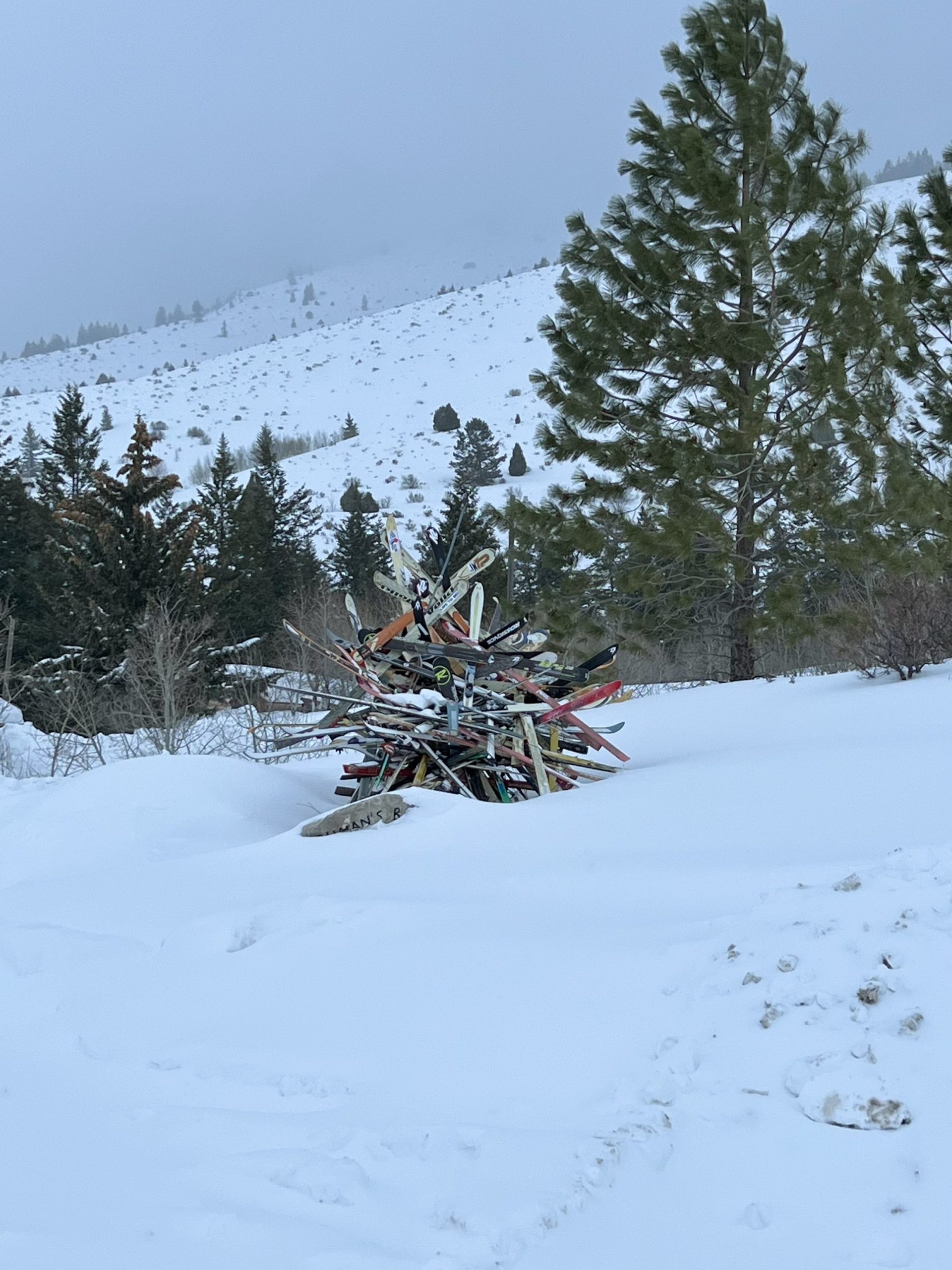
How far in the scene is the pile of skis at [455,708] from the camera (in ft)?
16.3

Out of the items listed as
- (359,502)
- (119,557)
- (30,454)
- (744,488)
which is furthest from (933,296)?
(30,454)

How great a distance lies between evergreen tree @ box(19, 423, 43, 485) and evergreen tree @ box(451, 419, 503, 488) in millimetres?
18408

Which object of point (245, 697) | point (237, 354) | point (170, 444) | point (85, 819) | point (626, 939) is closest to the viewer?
point (626, 939)

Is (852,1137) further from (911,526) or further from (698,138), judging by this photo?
(698,138)

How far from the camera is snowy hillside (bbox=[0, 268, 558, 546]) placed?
137 feet

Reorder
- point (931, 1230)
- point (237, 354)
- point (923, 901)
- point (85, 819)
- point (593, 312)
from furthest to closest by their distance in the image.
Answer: point (237, 354)
point (593, 312)
point (85, 819)
point (923, 901)
point (931, 1230)

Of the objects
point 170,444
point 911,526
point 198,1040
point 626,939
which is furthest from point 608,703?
point 170,444

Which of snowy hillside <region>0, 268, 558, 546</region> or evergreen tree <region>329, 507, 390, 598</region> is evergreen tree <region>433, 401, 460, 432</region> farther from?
evergreen tree <region>329, 507, 390, 598</region>

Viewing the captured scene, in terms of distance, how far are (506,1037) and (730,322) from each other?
9043mm

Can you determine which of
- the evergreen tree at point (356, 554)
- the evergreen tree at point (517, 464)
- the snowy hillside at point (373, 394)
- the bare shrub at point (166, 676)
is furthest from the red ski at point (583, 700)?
the evergreen tree at point (517, 464)

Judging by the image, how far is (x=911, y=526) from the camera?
9953 millimetres

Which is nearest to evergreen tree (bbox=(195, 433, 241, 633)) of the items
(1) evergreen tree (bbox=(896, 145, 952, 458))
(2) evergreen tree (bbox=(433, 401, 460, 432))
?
(1) evergreen tree (bbox=(896, 145, 952, 458))

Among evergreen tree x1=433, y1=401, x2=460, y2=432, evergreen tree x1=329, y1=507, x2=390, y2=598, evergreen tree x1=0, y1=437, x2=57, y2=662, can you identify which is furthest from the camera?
evergreen tree x1=433, y1=401, x2=460, y2=432

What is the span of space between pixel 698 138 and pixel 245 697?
1224cm
